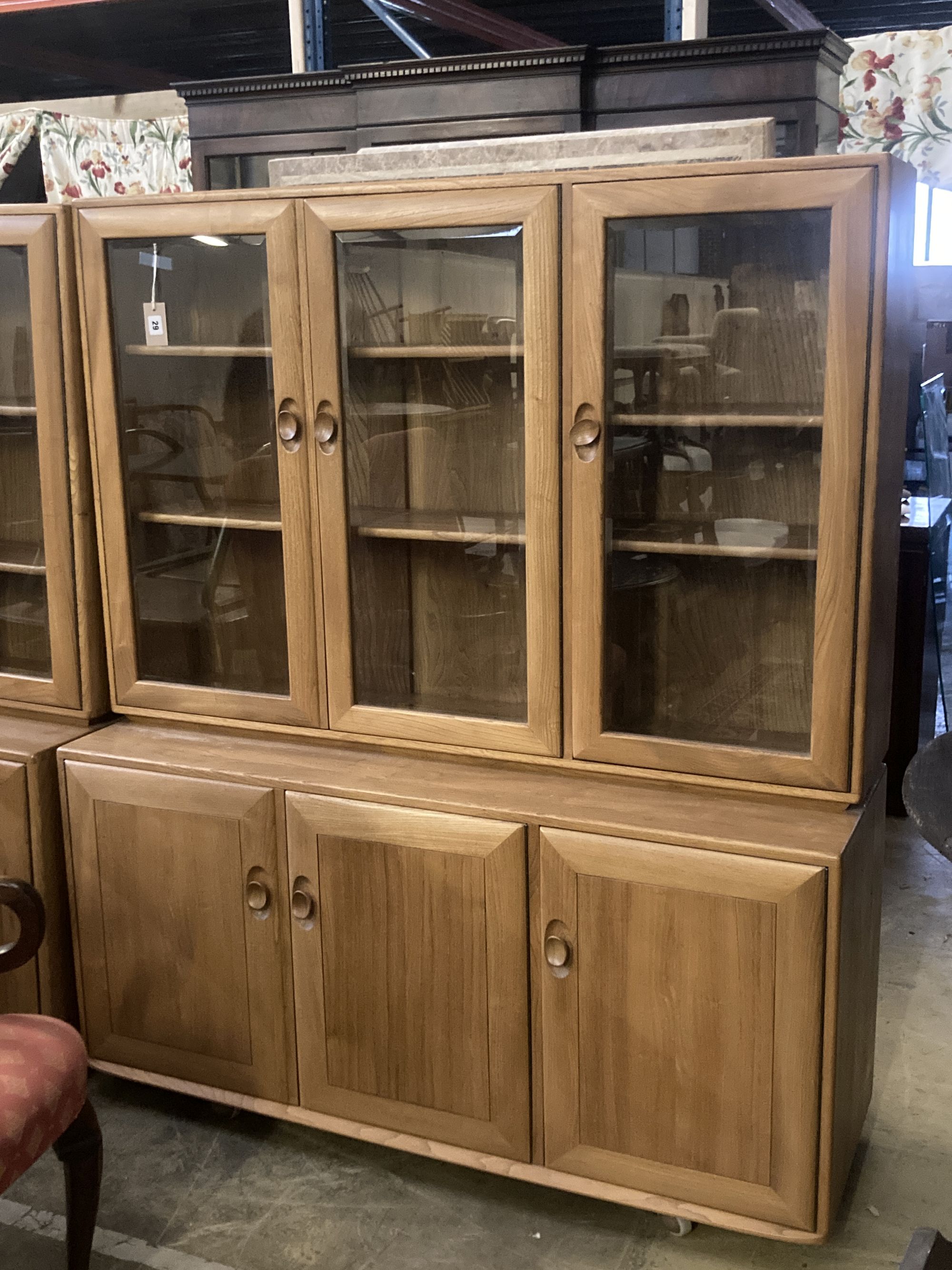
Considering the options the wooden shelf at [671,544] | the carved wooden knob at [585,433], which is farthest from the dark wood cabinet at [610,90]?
the wooden shelf at [671,544]

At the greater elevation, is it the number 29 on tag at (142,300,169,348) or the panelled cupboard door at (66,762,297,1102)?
the number 29 on tag at (142,300,169,348)

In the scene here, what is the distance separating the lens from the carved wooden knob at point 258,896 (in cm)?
209

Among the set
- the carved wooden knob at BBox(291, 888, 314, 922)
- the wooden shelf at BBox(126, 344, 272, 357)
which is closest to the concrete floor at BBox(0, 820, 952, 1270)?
the carved wooden knob at BBox(291, 888, 314, 922)

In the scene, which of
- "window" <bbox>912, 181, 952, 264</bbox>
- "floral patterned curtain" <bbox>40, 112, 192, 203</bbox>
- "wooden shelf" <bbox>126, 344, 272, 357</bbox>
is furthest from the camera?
"window" <bbox>912, 181, 952, 264</bbox>

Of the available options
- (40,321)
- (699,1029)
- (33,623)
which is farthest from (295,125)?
(699,1029)

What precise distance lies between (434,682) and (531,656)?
0.74 feet

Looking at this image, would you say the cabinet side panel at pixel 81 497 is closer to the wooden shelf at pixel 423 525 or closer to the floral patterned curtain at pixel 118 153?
the wooden shelf at pixel 423 525

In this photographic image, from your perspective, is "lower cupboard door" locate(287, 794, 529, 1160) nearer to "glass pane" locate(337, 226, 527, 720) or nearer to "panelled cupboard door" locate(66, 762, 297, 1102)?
"panelled cupboard door" locate(66, 762, 297, 1102)

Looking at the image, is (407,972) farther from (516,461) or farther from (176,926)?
(516,461)

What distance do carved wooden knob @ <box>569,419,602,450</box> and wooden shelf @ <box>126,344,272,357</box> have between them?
0.54 m

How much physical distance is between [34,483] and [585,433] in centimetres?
108

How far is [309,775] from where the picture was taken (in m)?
2.05

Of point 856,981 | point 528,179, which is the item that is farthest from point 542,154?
point 856,981

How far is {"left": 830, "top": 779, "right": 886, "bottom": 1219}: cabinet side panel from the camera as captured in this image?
1.78 metres
